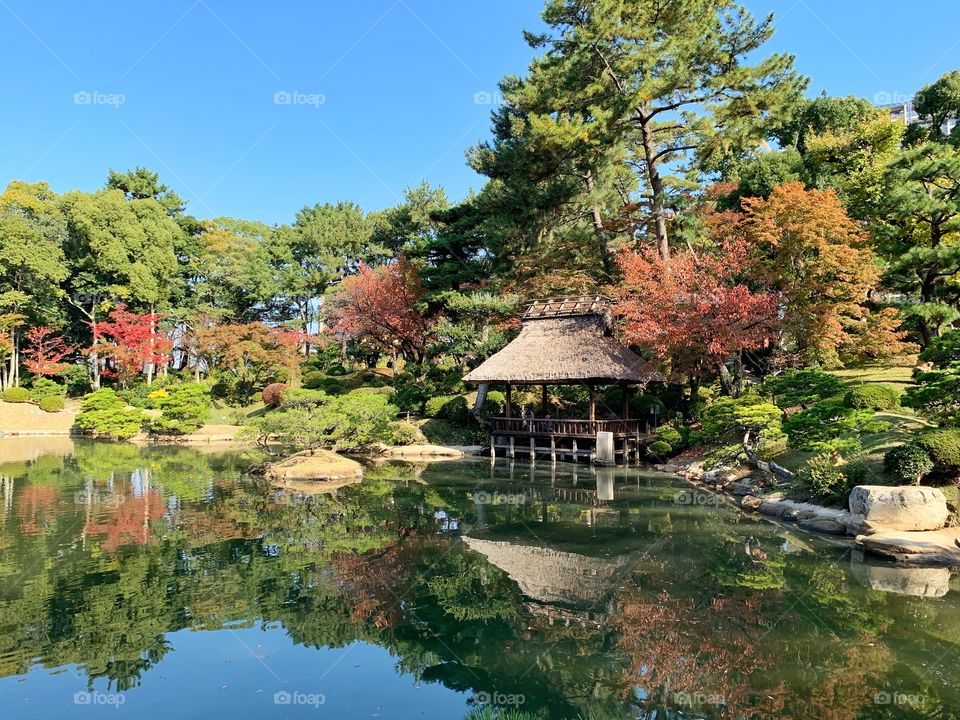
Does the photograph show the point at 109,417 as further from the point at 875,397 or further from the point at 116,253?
the point at 875,397

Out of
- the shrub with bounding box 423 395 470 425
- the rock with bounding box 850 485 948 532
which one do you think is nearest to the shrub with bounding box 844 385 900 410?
the rock with bounding box 850 485 948 532

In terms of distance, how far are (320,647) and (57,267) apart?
122 ft

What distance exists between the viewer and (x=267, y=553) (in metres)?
10.2

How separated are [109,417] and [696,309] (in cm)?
2813

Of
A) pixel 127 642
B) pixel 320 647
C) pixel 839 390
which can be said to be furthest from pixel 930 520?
pixel 127 642

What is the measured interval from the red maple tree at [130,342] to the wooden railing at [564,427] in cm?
2329

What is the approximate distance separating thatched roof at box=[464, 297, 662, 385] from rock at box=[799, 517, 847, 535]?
8122mm

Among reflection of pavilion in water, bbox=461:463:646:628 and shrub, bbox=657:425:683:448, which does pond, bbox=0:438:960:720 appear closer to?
reflection of pavilion in water, bbox=461:463:646:628

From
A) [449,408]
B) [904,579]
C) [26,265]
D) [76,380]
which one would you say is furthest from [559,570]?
[26,265]

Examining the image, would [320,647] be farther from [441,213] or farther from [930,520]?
[441,213]

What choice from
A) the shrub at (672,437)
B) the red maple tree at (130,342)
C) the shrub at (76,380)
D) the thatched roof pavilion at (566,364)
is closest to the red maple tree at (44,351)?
the shrub at (76,380)

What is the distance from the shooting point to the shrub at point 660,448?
19.7m

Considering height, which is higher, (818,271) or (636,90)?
(636,90)

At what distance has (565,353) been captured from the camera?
21.0m
